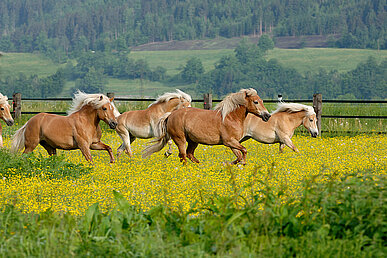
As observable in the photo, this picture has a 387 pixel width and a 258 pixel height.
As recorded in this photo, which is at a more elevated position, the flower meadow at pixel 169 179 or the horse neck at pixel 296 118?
the horse neck at pixel 296 118

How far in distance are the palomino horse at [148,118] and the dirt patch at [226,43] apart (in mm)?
162772

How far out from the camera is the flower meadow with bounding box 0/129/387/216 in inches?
285

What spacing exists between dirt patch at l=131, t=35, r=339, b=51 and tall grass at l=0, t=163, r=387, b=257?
17049 centimetres

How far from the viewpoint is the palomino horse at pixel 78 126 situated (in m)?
10.9

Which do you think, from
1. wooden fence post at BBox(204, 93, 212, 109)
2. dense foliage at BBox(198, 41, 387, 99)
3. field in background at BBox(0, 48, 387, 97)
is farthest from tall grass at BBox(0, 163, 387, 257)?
field in background at BBox(0, 48, 387, 97)

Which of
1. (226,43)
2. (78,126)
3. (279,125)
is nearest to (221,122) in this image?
(279,125)

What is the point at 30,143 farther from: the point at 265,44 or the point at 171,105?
the point at 265,44

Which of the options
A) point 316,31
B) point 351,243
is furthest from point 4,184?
point 316,31

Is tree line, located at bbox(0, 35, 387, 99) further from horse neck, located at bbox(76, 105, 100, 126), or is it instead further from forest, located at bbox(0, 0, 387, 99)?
horse neck, located at bbox(76, 105, 100, 126)

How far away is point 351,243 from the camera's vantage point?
15.3ft

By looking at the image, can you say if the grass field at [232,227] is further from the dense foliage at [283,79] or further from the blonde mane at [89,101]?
the dense foliage at [283,79]

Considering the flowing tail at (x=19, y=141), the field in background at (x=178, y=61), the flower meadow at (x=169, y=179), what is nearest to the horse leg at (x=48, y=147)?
the flowing tail at (x=19, y=141)

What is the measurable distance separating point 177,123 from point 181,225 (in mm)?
6270

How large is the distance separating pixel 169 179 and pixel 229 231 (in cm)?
308
